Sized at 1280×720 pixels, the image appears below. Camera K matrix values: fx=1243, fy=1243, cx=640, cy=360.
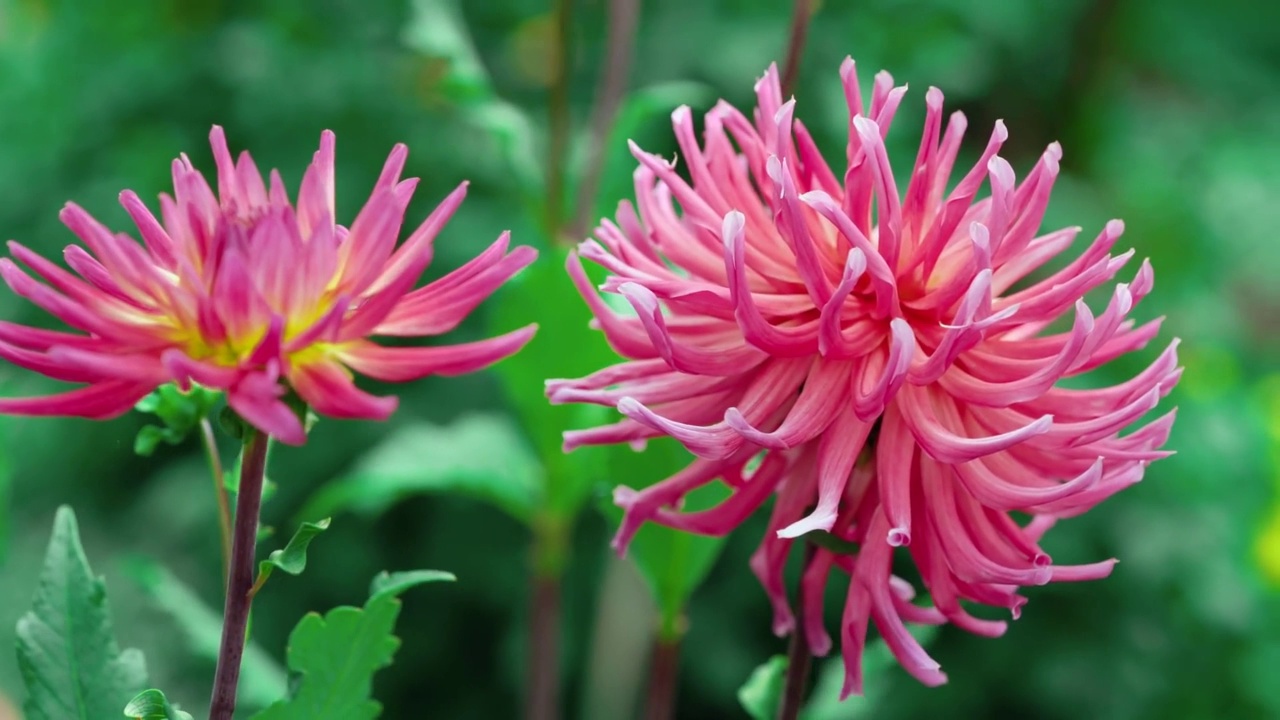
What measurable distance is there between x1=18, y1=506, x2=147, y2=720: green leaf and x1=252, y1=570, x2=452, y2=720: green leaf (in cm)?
7

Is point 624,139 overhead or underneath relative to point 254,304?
overhead

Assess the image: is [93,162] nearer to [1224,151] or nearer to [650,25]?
[650,25]

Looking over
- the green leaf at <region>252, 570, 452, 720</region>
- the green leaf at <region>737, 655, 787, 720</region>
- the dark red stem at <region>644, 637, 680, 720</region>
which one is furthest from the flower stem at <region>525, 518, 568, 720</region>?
the green leaf at <region>252, 570, 452, 720</region>

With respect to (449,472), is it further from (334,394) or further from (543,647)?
(334,394)

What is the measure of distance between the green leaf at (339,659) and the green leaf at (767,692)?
180mm

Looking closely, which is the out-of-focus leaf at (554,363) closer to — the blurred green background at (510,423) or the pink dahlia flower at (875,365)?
the blurred green background at (510,423)

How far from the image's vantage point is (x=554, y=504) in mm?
903

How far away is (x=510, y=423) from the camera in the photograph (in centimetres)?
140

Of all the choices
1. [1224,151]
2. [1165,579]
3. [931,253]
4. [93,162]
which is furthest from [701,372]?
[1224,151]

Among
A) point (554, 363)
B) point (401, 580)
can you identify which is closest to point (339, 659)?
point (401, 580)

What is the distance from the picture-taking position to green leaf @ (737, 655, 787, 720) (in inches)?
21.2

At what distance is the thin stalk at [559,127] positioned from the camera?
0.92 metres

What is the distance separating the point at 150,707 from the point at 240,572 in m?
0.05

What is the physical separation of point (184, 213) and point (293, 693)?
0.54 feet
